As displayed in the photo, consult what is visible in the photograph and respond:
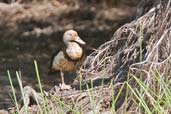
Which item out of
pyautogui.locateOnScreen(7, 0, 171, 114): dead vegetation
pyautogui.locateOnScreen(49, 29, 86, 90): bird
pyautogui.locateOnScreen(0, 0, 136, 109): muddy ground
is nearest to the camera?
pyautogui.locateOnScreen(7, 0, 171, 114): dead vegetation

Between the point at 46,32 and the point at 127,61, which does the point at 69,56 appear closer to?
the point at 127,61

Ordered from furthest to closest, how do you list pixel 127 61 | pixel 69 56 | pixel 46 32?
pixel 46 32
pixel 69 56
pixel 127 61

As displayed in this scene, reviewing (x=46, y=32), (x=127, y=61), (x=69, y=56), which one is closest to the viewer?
(x=127, y=61)

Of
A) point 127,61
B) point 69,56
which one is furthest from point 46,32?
point 127,61

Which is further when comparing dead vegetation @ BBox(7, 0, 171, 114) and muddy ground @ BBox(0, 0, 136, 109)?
muddy ground @ BBox(0, 0, 136, 109)

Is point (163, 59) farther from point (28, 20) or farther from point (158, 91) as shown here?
point (28, 20)

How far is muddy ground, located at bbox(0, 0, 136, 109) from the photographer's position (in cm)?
1064

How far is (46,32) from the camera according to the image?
12.6 metres

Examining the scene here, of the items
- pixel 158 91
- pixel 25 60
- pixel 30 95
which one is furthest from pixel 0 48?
pixel 158 91

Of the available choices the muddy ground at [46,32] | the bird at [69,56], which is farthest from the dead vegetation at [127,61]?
the muddy ground at [46,32]

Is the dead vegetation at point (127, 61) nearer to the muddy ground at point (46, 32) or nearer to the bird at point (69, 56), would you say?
the bird at point (69, 56)

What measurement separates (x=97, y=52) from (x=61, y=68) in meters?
0.43

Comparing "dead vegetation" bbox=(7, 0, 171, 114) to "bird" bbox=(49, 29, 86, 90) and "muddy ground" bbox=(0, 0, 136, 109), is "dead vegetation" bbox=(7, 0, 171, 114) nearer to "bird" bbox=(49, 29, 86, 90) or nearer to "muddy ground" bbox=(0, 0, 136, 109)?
"bird" bbox=(49, 29, 86, 90)

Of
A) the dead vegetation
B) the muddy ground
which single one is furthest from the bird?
the muddy ground
